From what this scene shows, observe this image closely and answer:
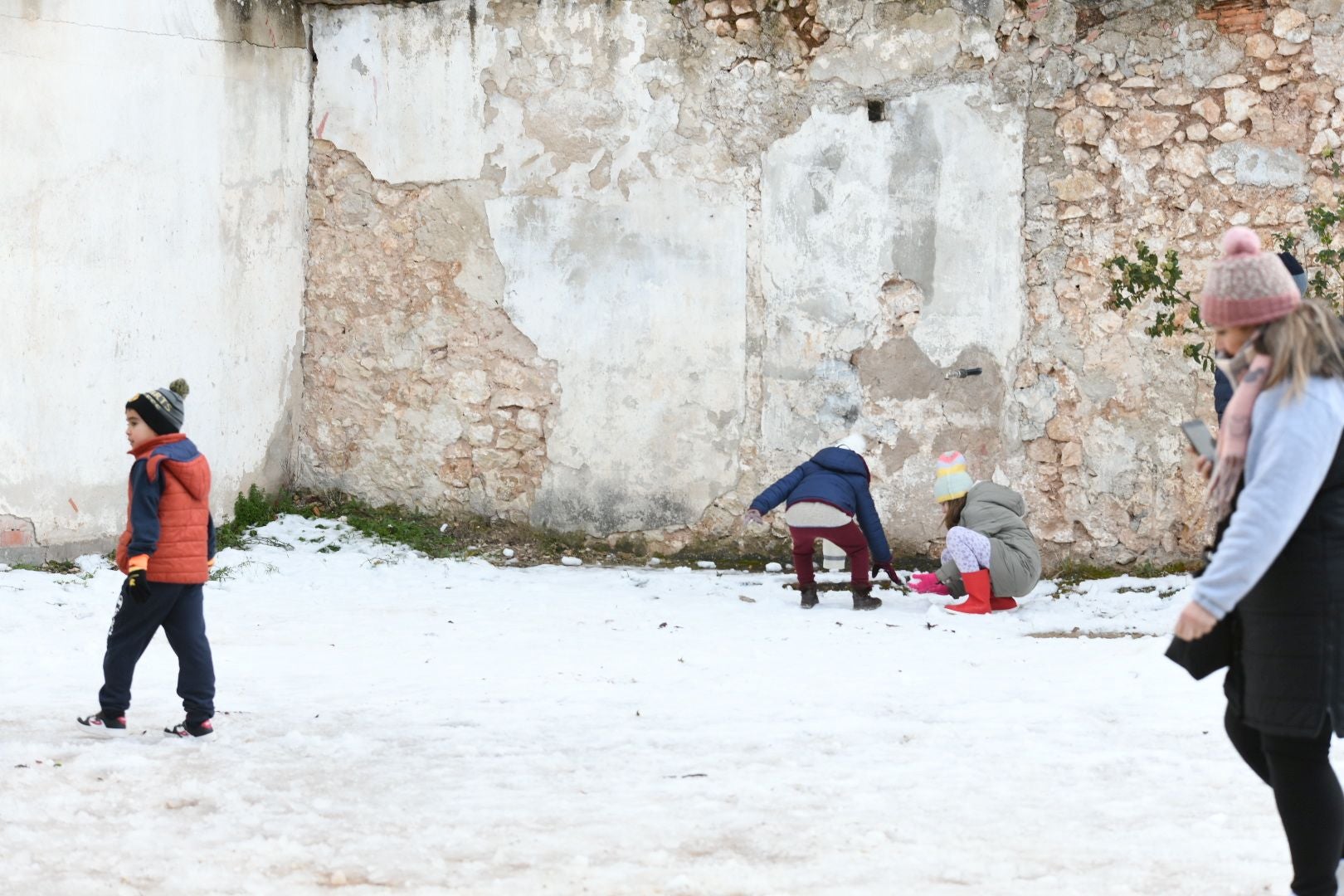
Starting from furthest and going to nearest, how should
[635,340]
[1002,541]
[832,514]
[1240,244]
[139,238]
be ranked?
1. [635,340]
2. [139,238]
3. [832,514]
4. [1002,541]
5. [1240,244]

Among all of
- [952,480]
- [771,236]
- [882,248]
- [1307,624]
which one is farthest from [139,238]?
[1307,624]

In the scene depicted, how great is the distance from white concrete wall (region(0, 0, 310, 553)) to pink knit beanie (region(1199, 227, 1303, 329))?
20.5 feet

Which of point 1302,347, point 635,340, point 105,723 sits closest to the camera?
point 1302,347

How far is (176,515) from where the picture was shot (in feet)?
16.0

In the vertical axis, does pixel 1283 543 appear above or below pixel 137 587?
above

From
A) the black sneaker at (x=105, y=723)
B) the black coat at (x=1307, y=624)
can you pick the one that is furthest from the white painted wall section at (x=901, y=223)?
the black coat at (x=1307, y=624)

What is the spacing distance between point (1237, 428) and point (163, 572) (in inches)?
133

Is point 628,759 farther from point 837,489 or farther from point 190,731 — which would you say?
point 837,489

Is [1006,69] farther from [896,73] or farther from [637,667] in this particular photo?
[637,667]

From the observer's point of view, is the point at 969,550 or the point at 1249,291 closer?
the point at 1249,291

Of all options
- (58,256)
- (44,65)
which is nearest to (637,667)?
(58,256)

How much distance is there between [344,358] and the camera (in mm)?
9391

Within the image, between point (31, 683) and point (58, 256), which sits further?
point (58, 256)

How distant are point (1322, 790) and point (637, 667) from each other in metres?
3.43
